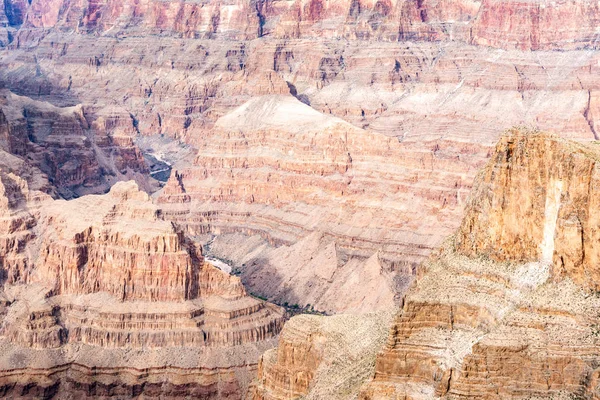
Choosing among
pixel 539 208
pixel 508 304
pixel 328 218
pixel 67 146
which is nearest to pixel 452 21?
pixel 67 146

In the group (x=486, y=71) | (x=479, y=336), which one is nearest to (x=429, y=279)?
(x=479, y=336)

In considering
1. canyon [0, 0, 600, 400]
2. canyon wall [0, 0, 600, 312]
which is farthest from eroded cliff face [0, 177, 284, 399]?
canyon wall [0, 0, 600, 312]

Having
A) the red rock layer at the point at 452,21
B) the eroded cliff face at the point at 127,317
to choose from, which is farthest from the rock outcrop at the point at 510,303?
the red rock layer at the point at 452,21

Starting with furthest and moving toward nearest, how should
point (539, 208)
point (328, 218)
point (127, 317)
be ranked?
point (328, 218)
point (127, 317)
point (539, 208)

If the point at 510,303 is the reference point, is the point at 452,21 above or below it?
above

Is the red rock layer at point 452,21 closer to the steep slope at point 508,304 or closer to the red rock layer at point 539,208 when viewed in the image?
the steep slope at point 508,304

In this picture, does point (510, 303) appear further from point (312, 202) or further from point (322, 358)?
point (312, 202)
